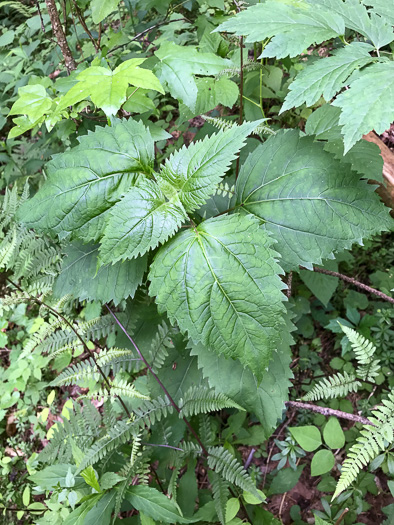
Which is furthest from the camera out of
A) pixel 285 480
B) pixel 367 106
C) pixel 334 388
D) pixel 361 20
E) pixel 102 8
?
pixel 285 480

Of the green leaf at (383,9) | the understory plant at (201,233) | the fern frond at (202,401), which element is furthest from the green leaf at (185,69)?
the fern frond at (202,401)

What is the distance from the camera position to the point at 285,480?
2.10 m

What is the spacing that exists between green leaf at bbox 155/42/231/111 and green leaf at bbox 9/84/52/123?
575mm

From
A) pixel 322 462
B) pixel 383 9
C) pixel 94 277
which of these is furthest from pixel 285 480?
pixel 383 9

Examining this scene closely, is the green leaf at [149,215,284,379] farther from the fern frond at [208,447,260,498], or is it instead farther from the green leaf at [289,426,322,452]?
the green leaf at [289,426,322,452]

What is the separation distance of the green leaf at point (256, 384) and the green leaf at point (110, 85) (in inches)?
43.7

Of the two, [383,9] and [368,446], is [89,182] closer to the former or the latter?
[383,9]

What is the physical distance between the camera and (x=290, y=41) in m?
1.29

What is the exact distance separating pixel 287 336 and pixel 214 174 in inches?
31.0

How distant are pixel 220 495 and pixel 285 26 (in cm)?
208

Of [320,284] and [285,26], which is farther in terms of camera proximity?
[320,284]

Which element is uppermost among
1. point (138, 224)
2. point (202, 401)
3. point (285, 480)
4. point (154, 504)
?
point (138, 224)

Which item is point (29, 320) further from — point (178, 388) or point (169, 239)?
point (169, 239)

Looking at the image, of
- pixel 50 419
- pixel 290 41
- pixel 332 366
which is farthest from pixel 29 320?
pixel 290 41
